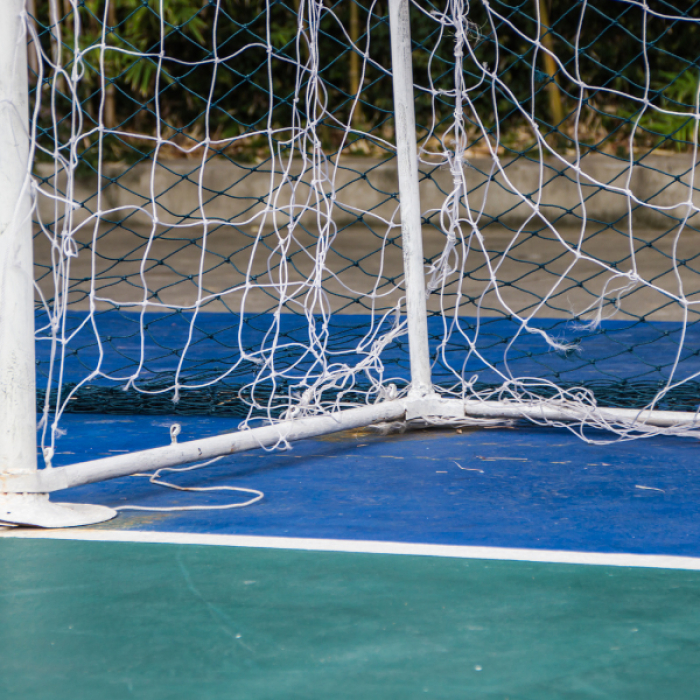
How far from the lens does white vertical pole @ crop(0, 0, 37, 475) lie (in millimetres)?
1409

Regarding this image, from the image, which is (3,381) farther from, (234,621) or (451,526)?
(451,526)

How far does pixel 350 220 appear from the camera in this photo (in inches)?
259

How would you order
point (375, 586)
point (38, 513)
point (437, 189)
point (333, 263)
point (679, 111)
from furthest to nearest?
point (679, 111), point (437, 189), point (333, 263), point (38, 513), point (375, 586)

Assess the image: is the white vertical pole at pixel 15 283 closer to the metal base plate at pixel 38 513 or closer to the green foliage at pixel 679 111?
the metal base plate at pixel 38 513

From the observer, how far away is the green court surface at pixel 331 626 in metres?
0.97

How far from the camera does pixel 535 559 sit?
129 centimetres

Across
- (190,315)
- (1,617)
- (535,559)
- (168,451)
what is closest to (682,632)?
(535,559)

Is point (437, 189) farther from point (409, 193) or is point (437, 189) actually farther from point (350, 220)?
point (409, 193)

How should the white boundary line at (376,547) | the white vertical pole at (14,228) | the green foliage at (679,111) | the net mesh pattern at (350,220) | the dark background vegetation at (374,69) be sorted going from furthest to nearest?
the dark background vegetation at (374,69) → the green foliage at (679,111) → the net mesh pattern at (350,220) → the white vertical pole at (14,228) → the white boundary line at (376,547)

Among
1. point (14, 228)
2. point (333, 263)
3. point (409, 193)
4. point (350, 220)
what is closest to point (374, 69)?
point (350, 220)

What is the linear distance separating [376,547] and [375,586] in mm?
138

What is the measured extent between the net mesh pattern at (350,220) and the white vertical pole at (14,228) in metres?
0.04

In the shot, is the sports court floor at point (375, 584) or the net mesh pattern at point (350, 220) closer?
the sports court floor at point (375, 584)

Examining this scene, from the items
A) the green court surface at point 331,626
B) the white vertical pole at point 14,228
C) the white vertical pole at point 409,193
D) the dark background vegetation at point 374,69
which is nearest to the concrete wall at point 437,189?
the dark background vegetation at point 374,69
